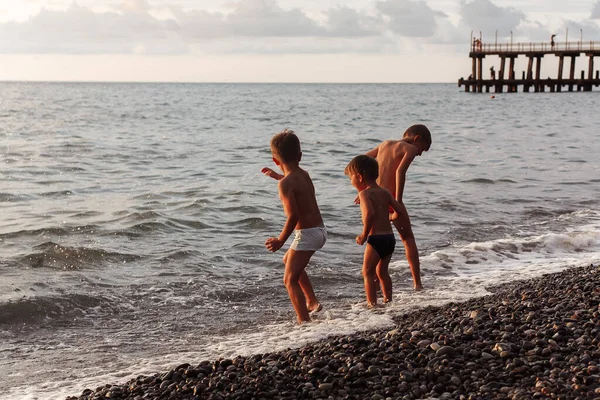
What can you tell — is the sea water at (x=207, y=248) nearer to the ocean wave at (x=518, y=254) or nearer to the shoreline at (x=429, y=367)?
the ocean wave at (x=518, y=254)

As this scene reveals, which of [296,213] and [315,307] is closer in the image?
[296,213]

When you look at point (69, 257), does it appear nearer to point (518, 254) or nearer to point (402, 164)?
point (402, 164)

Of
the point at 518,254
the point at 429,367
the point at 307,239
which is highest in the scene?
the point at 307,239

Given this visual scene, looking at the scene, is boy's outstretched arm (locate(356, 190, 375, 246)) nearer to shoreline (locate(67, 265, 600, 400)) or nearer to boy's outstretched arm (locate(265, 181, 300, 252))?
boy's outstretched arm (locate(265, 181, 300, 252))

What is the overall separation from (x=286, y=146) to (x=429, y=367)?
2.24 meters

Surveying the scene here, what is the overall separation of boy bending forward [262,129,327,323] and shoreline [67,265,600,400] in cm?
106

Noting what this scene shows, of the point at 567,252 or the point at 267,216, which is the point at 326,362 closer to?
the point at 567,252

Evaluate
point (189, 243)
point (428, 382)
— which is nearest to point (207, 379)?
point (428, 382)

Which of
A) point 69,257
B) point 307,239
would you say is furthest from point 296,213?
point 69,257

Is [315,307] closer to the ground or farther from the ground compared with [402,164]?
closer to the ground

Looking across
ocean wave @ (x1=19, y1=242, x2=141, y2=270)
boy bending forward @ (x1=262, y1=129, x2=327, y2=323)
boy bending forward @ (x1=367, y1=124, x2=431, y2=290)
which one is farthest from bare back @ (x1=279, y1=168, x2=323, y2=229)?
ocean wave @ (x1=19, y1=242, x2=141, y2=270)

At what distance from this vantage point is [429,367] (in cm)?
433

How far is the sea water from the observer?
604 cm

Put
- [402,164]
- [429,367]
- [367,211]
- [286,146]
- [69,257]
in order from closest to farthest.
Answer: [429,367]
[286,146]
[367,211]
[402,164]
[69,257]
